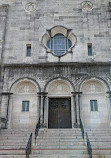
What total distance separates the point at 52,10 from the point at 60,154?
12527mm

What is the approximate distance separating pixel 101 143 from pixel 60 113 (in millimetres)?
4744

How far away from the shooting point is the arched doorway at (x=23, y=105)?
14.6 m

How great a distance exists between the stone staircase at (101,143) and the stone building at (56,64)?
5.77 ft

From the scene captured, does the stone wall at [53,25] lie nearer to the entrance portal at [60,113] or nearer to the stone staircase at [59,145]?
the entrance portal at [60,113]

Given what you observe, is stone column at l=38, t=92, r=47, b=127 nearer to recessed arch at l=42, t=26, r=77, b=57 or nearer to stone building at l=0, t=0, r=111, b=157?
stone building at l=0, t=0, r=111, b=157

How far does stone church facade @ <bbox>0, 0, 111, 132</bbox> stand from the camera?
14.7 metres

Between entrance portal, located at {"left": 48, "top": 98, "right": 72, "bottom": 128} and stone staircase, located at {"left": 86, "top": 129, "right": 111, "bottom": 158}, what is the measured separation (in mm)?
2637

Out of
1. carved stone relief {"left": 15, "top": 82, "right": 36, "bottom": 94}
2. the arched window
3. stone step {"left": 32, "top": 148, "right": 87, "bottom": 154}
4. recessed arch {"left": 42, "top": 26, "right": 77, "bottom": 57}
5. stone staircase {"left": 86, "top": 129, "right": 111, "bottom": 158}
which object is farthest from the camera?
the arched window

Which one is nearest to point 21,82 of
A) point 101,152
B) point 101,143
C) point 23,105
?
point 23,105

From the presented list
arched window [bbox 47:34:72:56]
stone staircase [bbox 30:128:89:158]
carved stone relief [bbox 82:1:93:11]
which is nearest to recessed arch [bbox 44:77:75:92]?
arched window [bbox 47:34:72:56]

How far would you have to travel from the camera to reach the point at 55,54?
1627cm

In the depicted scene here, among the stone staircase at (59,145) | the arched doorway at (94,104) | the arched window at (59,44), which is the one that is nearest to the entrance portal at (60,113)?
the arched doorway at (94,104)

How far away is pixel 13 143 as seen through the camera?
11234mm

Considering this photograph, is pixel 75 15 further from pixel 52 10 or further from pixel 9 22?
pixel 9 22
